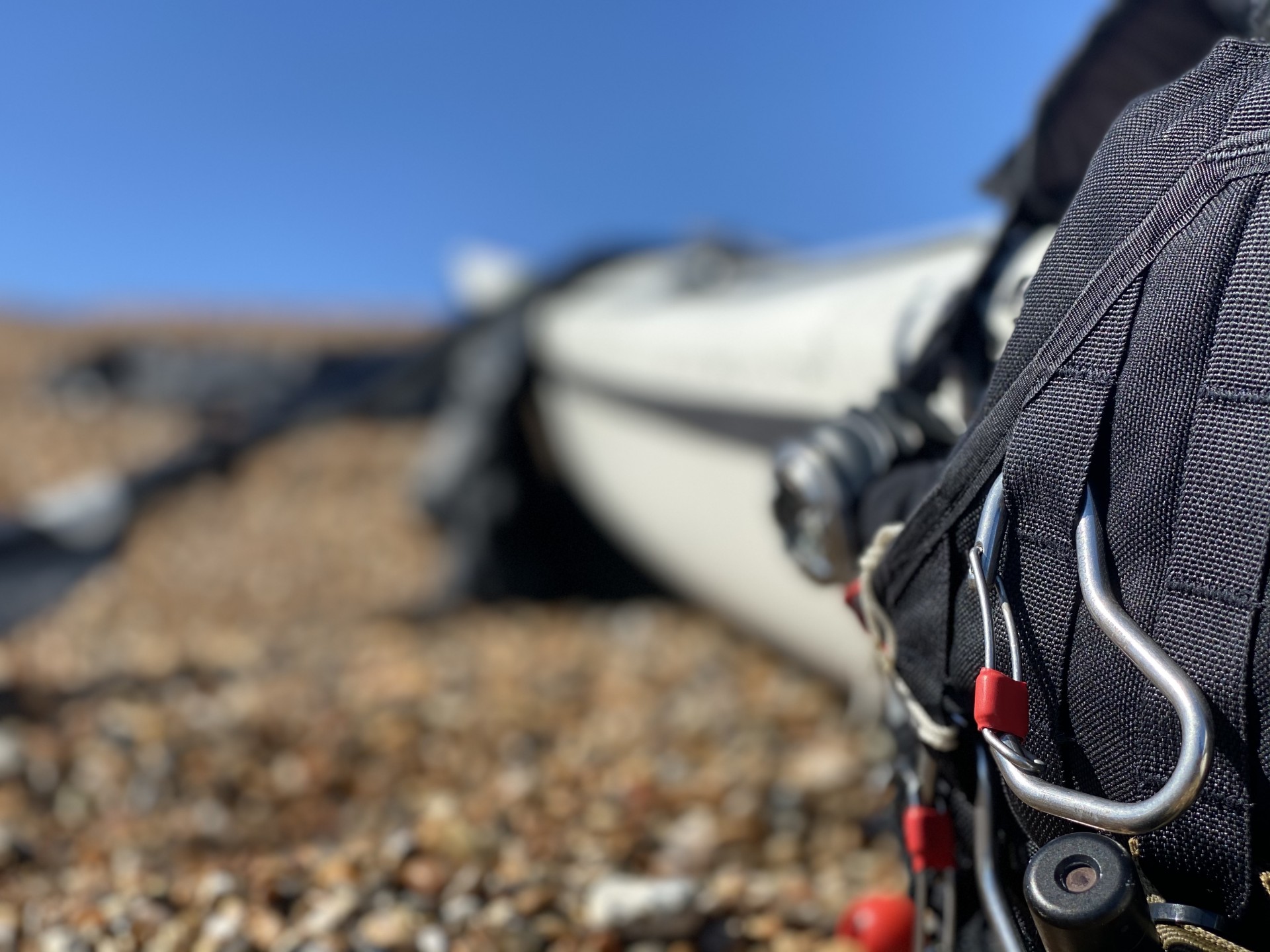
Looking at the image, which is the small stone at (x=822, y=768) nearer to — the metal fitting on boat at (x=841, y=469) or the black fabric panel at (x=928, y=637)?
the metal fitting on boat at (x=841, y=469)

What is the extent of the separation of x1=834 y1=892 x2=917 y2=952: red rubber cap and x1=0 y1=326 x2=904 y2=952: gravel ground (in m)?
0.17

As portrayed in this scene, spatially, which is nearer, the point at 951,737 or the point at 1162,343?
the point at 1162,343

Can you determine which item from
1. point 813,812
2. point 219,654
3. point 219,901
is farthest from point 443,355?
point 219,901

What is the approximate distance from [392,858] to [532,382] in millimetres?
2816

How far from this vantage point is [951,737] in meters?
0.86

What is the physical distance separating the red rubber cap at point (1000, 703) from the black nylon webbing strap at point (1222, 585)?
0.07 metres

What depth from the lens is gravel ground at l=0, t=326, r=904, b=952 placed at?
130 centimetres

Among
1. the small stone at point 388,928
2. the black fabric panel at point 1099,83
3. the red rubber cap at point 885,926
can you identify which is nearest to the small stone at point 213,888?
the small stone at point 388,928

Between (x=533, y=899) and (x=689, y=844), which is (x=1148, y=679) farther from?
(x=689, y=844)

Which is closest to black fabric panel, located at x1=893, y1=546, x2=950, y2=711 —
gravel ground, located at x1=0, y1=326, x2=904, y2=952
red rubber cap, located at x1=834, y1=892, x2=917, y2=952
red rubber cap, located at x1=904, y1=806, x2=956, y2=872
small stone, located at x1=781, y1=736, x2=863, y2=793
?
red rubber cap, located at x1=904, y1=806, x2=956, y2=872

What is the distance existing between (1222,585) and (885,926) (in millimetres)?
594

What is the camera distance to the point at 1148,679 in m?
0.69

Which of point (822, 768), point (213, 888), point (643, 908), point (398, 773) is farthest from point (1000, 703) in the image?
point (398, 773)

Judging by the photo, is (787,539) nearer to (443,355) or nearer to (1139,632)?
(1139,632)
